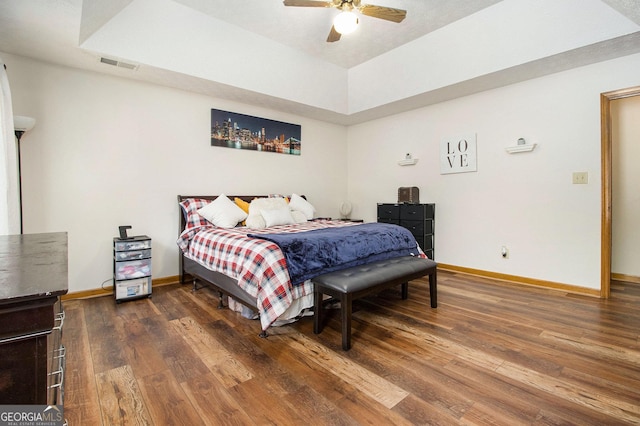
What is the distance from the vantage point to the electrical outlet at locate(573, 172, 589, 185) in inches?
127

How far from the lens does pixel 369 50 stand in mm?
4250

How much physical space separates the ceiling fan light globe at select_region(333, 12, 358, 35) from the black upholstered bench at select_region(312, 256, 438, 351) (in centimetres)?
210

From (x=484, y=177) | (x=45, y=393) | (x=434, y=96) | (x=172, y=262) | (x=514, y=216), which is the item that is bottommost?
(x=172, y=262)

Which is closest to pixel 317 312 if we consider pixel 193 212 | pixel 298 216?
pixel 298 216

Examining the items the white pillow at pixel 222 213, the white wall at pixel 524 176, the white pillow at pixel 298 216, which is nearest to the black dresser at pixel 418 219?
the white wall at pixel 524 176

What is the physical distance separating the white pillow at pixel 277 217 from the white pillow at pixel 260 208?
0.04m

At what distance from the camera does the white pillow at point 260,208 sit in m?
3.67

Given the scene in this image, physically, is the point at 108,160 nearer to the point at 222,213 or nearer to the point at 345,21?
the point at 222,213

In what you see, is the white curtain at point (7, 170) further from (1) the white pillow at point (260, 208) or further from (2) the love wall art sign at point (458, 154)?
(2) the love wall art sign at point (458, 154)

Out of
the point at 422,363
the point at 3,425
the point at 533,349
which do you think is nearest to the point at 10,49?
the point at 3,425

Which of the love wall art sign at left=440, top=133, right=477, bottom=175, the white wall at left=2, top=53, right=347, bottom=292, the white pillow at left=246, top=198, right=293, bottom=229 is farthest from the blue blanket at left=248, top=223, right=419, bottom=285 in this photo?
the white wall at left=2, top=53, right=347, bottom=292

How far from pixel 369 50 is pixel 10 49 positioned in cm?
390

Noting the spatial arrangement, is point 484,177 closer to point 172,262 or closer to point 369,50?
point 369,50

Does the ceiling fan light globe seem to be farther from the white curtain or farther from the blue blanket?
the white curtain
